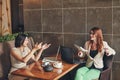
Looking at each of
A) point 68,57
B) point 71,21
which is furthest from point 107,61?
point 71,21

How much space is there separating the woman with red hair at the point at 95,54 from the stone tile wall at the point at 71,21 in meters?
0.38

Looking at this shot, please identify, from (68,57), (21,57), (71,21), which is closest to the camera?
(21,57)

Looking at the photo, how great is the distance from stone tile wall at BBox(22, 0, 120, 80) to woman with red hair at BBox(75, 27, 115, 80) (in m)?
0.38

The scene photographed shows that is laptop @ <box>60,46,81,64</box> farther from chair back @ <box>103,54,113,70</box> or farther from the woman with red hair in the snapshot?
chair back @ <box>103,54,113,70</box>

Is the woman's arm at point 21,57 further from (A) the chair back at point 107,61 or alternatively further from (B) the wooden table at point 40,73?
(A) the chair back at point 107,61

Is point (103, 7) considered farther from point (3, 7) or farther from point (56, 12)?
point (3, 7)

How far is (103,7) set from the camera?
3.40m

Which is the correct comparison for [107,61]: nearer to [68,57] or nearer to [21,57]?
[68,57]

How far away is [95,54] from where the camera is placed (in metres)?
3.12

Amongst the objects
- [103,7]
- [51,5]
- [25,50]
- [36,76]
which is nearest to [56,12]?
[51,5]

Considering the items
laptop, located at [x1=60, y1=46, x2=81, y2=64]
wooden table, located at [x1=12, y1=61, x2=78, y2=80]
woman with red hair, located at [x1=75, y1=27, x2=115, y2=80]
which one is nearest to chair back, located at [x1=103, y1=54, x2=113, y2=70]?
woman with red hair, located at [x1=75, y1=27, x2=115, y2=80]

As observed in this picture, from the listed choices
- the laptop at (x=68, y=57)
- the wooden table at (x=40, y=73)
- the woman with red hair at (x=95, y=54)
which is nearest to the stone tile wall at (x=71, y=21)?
the woman with red hair at (x=95, y=54)

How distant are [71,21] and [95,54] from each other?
84cm

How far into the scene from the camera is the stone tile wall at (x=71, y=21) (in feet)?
11.1
